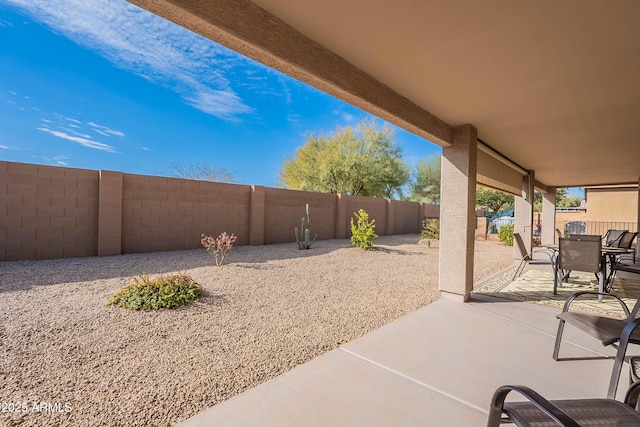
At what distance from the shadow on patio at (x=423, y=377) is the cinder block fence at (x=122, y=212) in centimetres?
675

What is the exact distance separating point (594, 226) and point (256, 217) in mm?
16083

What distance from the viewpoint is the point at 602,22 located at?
6.75 feet

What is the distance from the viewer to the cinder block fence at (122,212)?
238 inches

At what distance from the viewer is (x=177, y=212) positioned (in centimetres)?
825

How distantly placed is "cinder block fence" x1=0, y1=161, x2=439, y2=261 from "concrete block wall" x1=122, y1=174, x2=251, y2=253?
0.02 meters

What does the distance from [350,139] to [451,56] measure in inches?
639

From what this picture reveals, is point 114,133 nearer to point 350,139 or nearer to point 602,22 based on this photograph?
point 350,139

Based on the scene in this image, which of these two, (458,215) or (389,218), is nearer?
(458,215)

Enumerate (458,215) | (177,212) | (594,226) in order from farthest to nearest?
(594,226) → (177,212) → (458,215)

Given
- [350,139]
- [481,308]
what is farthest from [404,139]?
[481,308]

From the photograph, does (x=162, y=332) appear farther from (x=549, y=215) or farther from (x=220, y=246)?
(x=549, y=215)

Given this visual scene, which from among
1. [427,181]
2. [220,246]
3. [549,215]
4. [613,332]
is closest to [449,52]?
[613,332]

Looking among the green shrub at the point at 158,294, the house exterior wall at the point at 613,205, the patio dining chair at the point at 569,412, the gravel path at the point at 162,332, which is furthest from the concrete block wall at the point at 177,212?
the house exterior wall at the point at 613,205

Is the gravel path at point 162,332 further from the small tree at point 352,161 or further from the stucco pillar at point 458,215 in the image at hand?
the small tree at point 352,161
